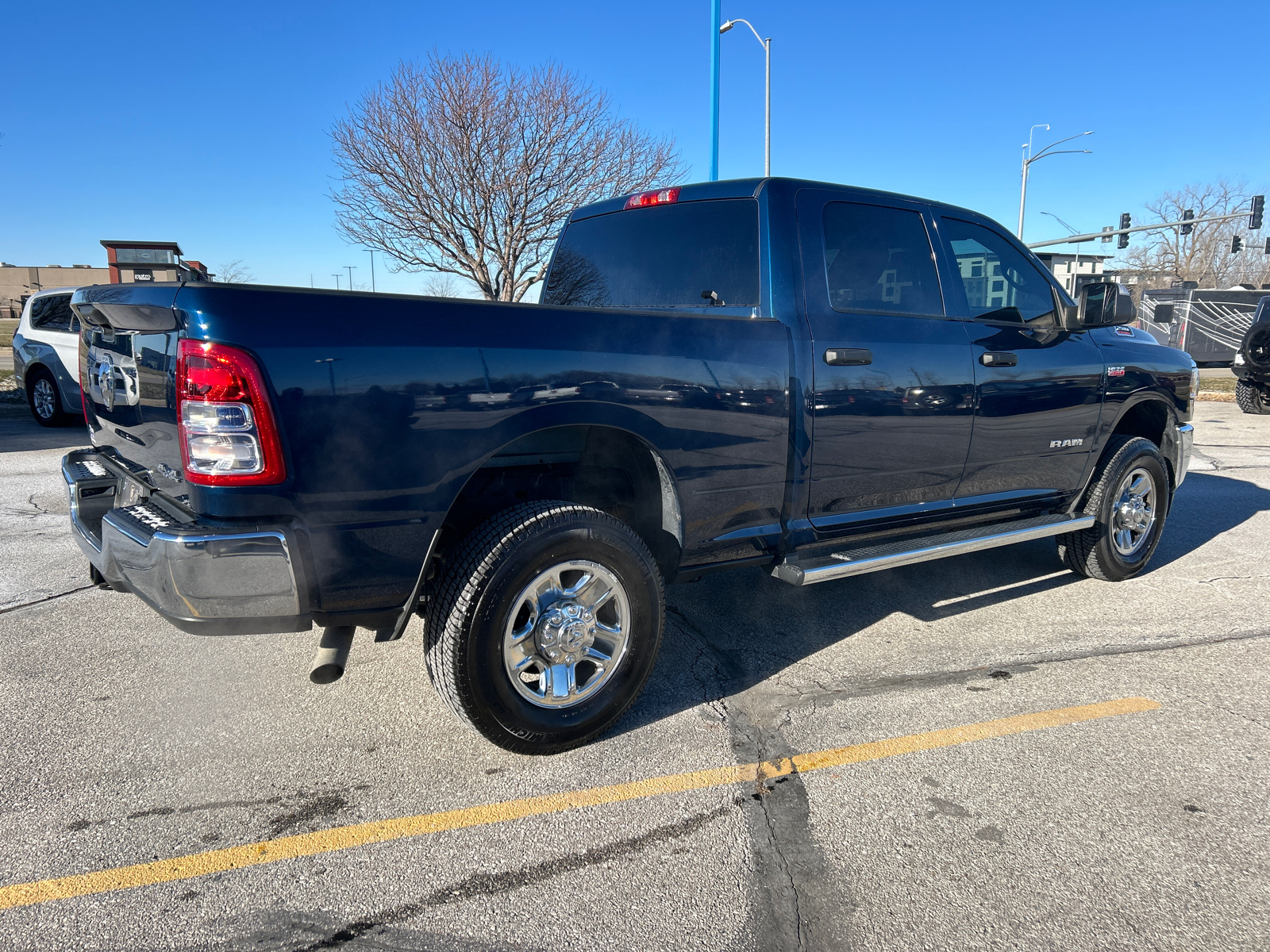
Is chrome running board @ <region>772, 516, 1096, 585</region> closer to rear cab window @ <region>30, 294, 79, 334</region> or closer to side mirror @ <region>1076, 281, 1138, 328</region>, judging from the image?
side mirror @ <region>1076, 281, 1138, 328</region>

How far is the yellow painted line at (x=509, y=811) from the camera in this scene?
2309 millimetres

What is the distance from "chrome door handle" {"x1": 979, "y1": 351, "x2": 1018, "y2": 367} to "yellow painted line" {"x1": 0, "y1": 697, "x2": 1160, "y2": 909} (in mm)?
1598

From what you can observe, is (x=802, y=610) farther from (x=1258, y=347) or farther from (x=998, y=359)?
(x=1258, y=347)

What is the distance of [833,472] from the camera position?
11.8 ft

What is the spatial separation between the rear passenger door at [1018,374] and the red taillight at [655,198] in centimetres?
133

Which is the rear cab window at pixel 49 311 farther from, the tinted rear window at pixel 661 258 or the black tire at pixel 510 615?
the black tire at pixel 510 615

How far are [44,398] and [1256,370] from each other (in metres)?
18.4

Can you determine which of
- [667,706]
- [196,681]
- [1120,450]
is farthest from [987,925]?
[1120,450]

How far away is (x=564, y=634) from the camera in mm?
2938

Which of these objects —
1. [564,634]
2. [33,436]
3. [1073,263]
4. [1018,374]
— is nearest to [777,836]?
[564,634]

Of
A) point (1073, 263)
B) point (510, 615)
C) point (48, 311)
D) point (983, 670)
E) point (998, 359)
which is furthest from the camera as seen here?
point (1073, 263)

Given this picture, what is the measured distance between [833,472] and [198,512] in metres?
2.38

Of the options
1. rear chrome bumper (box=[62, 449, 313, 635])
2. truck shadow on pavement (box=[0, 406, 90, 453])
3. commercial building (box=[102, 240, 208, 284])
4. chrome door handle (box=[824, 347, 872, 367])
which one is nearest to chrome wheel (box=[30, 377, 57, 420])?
truck shadow on pavement (box=[0, 406, 90, 453])

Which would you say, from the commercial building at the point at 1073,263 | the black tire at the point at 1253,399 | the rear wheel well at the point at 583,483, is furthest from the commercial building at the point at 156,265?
the commercial building at the point at 1073,263
